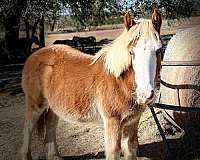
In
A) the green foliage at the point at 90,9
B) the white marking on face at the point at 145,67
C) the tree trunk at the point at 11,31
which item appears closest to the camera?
the white marking on face at the point at 145,67

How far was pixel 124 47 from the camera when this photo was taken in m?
3.16

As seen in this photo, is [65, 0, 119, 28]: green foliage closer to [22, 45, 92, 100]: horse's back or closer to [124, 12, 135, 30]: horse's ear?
[22, 45, 92, 100]: horse's back

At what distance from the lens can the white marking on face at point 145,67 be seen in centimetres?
291

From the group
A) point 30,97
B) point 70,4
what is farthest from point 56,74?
point 70,4

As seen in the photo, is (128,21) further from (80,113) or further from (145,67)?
(80,113)

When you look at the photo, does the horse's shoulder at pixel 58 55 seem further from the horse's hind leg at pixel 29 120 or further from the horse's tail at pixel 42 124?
the horse's tail at pixel 42 124

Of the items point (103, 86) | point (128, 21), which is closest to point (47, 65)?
point (103, 86)

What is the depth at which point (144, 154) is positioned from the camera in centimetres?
466

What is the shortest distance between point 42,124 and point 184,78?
1730mm

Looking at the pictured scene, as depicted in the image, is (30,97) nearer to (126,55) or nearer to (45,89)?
(45,89)

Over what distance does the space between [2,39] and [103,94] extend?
13136mm

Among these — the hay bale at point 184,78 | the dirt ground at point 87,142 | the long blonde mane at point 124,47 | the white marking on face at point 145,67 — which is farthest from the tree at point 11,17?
the white marking on face at point 145,67

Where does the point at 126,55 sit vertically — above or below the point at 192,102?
above

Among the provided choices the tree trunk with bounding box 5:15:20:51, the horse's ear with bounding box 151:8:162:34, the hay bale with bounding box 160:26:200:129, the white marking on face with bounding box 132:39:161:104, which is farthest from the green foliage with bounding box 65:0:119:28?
the white marking on face with bounding box 132:39:161:104
